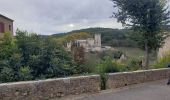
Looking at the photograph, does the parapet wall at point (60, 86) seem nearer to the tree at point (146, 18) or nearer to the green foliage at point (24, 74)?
the green foliage at point (24, 74)

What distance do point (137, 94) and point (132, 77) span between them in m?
2.73

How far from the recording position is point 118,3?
2106 centimetres

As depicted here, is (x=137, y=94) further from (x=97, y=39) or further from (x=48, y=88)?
(x=97, y=39)

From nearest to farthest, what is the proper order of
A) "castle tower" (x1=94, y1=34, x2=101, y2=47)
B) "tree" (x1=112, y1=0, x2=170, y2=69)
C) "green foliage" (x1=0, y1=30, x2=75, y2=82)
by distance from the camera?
"green foliage" (x1=0, y1=30, x2=75, y2=82) < "tree" (x1=112, y1=0, x2=170, y2=69) < "castle tower" (x1=94, y1=34, x2=101, y2=47)

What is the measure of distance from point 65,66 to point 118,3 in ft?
22.9

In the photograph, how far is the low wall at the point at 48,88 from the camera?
10020 mm

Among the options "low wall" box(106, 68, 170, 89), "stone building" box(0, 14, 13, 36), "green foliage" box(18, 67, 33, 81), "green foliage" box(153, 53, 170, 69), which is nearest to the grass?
"green foliage" box(153, 53, 170, 69)

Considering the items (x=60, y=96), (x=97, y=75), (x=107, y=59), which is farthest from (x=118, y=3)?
(x=60, y=96)

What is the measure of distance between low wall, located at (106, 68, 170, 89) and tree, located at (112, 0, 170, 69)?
6.70 feet

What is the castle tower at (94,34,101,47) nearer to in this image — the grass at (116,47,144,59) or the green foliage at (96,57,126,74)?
the grass at (116,47,144,59)

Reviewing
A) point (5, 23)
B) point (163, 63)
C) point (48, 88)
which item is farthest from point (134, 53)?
point (5, 23)

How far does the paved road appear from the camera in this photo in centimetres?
1220

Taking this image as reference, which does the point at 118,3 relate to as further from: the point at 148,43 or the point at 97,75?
the point at 97,75

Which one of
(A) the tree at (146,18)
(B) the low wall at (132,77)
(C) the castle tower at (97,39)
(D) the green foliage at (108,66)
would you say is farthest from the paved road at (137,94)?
(C) the castle tower at (97,39)
